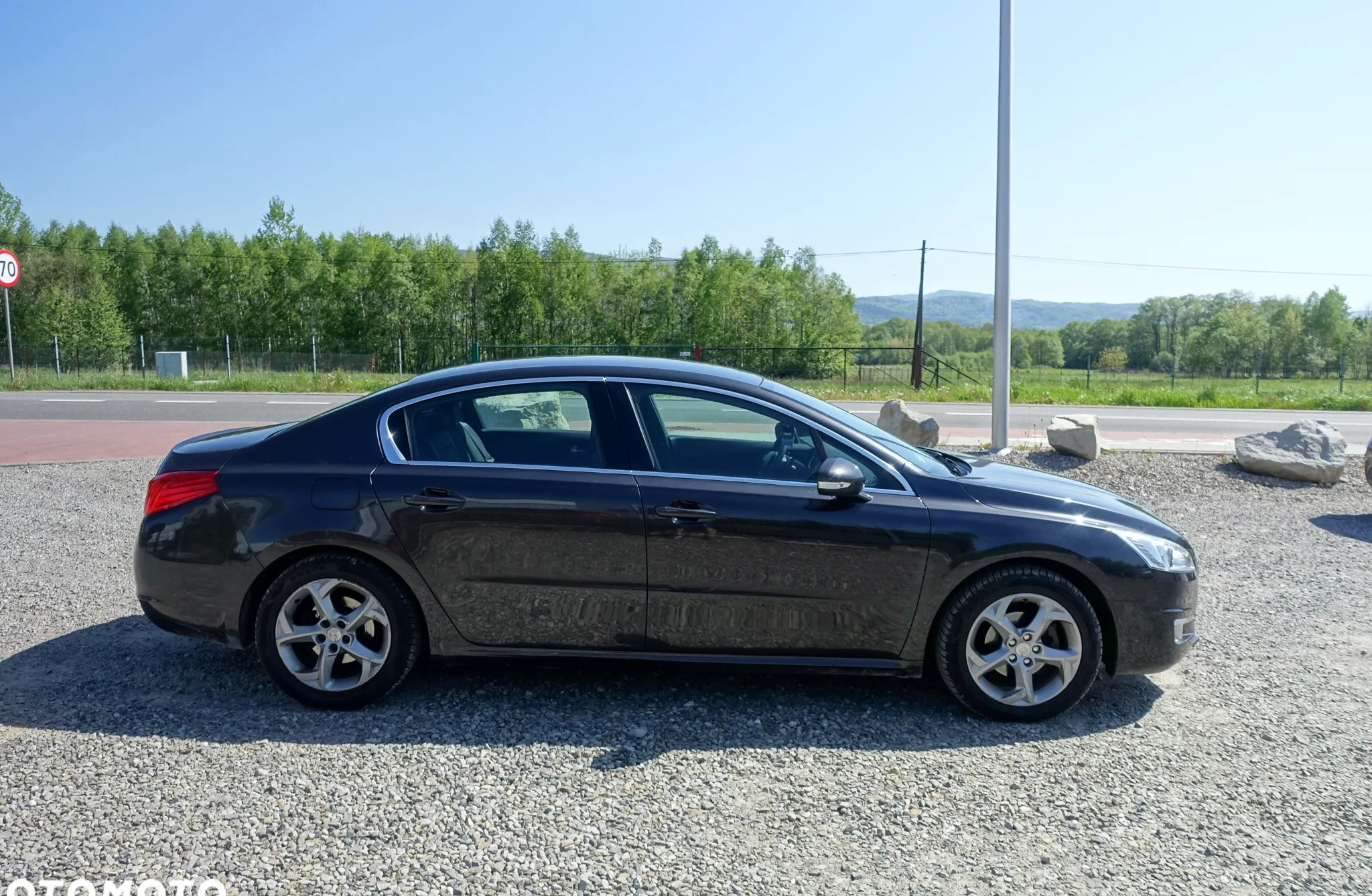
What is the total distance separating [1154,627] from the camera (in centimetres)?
411

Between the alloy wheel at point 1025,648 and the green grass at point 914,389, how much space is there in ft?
65.3

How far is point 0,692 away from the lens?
4.31m

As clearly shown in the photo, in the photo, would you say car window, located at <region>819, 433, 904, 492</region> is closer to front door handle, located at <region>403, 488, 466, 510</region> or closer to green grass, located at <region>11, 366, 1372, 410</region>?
front door handle, located at <region>403, 488, 466, 510</region>

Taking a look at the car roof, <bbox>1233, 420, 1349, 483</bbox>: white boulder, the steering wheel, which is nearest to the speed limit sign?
the car roof

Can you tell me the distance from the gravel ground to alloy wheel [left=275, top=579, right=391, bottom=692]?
18cm

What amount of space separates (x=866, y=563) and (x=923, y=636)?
1.38 feet

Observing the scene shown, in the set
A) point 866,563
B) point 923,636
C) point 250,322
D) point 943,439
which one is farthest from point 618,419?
point 250,322

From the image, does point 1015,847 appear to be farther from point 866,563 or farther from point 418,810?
point 418,810

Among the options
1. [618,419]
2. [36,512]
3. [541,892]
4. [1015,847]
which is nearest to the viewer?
[541,892]

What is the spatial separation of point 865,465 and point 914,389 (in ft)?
95.5

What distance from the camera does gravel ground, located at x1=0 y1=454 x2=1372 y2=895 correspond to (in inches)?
115

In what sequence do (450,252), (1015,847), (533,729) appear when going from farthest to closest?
(450,252), (533,729), (1015,847)

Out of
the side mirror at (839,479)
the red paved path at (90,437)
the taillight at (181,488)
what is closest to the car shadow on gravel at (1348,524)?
the side mirror at (839,479)

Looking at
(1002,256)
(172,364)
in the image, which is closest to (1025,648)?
(1002,256)
